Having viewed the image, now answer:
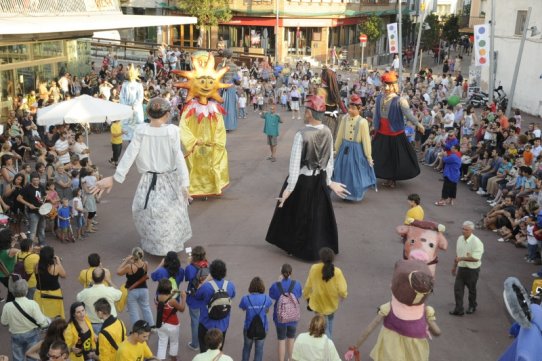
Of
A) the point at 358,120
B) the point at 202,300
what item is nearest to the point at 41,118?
the point at 358,120

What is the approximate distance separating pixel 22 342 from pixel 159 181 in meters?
3.43

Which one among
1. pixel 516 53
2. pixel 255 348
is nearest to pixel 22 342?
pixel 255 348

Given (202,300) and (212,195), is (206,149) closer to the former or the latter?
(212,195)

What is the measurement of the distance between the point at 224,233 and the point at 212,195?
2.02 meters

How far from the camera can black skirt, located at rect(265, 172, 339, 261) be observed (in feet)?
30.5

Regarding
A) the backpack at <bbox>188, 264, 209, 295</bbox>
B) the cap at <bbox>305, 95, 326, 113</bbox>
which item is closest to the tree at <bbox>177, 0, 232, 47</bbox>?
the cap at <bbox>305, 95, 326, 113</bbox>

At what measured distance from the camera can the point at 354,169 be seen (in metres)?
12.3

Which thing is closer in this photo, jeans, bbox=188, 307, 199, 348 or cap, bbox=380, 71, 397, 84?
jeans, bbox=188, 307, 199, 348

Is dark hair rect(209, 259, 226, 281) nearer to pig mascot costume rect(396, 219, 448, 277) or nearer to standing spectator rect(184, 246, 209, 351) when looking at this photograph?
standing spectator rect(184, 246, 209, 351)

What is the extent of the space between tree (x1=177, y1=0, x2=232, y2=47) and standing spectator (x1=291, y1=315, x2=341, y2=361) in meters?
35.5

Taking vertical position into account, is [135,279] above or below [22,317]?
above

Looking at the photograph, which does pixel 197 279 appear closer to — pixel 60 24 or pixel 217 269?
pixel 217 269

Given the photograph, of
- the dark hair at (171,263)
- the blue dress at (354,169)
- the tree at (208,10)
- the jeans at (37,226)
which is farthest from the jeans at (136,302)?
the tree at (208,10)

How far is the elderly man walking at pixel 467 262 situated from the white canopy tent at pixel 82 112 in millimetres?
8509
